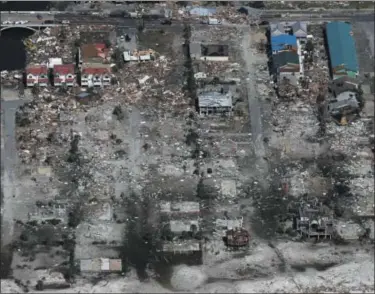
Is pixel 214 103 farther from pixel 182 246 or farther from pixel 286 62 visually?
pixel 182 246

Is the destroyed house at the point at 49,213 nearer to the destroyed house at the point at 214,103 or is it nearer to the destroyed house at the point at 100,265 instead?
the destroyed house at the point at 100,265

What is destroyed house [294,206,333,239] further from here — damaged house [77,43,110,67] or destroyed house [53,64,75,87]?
damaged house [77,43,110,67]

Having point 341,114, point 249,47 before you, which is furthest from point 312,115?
point 249,47

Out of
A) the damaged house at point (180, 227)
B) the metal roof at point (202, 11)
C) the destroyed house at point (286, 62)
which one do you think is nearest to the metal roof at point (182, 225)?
the damaged house at point (180, 227)

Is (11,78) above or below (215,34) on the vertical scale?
below

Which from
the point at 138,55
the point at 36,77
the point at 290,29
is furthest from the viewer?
the point at 290,29

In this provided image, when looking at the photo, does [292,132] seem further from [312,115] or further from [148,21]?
[148,21]

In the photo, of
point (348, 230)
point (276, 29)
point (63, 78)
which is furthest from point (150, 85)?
point (348, 230)

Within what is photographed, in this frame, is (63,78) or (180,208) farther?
(63,78)

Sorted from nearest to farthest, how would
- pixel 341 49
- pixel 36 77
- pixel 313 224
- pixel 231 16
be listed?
pixel 313 224, pixel 36 77, pixel 341 49, pixel 231 16
